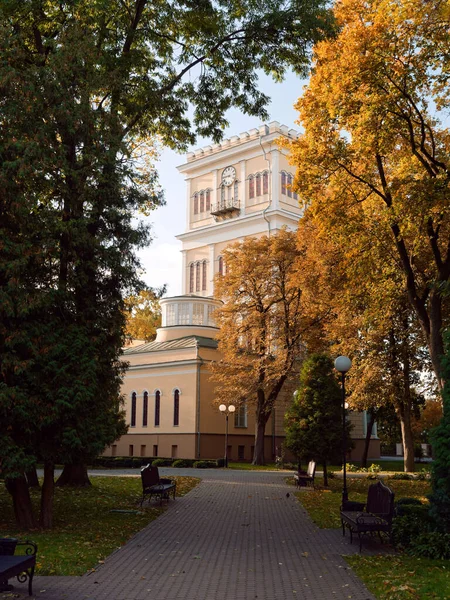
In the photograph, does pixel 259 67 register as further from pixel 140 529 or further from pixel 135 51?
pixel 140 529

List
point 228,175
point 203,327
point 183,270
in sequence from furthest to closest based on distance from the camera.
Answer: point 183,270, point 228,175, point 203,327

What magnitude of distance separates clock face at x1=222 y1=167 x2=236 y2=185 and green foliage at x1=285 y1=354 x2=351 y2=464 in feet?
117

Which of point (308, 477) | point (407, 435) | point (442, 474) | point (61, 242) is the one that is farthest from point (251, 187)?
point (442, 474)

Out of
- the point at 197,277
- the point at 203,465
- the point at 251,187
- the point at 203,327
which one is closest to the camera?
the point at 203,465

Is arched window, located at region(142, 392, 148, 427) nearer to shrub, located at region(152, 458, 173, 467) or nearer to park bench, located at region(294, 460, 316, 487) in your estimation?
shrub, located at region(152, 458, 173, 467)

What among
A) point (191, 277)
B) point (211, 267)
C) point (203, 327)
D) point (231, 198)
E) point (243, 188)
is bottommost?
point (203, 327)

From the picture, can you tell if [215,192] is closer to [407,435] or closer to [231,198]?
[231,198]

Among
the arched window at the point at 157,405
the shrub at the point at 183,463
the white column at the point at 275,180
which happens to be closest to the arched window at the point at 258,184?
the white column at the point at 275,180

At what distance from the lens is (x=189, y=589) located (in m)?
8.40

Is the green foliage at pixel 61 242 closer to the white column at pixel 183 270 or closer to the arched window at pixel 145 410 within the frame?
the arched window at pixel 145 410

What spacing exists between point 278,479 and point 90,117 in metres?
19.0

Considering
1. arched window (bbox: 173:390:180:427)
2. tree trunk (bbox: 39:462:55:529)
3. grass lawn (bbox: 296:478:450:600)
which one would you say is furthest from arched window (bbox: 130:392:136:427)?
tree trunk (bbox: 39:462:55:529)

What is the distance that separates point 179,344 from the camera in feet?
141

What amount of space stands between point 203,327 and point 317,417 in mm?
24294
